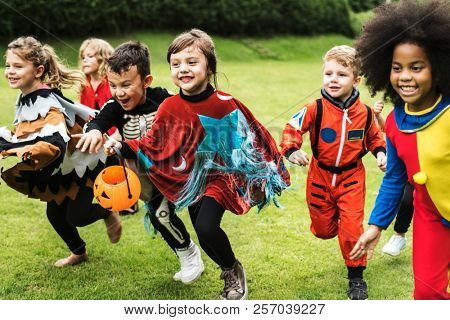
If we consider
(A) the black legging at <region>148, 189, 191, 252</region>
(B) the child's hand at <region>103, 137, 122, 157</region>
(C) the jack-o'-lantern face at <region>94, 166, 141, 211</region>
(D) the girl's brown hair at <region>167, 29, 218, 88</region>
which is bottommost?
(A) the black legging at <region>148, 189, 191, 252</region>

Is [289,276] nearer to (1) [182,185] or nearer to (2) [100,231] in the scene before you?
(1) [182,185]

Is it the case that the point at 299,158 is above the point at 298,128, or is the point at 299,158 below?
below

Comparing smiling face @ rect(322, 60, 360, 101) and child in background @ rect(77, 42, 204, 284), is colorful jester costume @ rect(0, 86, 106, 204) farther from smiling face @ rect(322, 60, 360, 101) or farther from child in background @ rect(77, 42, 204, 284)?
smiling face @ rect(322, 60, 360, 101)

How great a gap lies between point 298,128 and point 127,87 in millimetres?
1029

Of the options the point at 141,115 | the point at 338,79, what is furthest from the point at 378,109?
the point at 141,115

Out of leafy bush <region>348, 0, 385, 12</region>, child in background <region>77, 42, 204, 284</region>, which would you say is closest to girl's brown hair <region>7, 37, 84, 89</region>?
child in background <region>77, 42, 204, 284</region>

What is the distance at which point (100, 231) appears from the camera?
190 inches

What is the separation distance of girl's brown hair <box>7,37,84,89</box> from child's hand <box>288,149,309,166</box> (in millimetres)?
1535

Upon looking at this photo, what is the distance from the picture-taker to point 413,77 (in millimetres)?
2648

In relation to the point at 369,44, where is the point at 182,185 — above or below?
below

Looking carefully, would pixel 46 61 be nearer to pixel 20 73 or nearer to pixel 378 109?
pixel 20 73

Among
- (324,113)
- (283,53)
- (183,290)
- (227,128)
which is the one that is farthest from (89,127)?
(283,53)

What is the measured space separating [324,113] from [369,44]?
2.99 ft

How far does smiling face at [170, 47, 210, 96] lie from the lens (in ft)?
11.0
